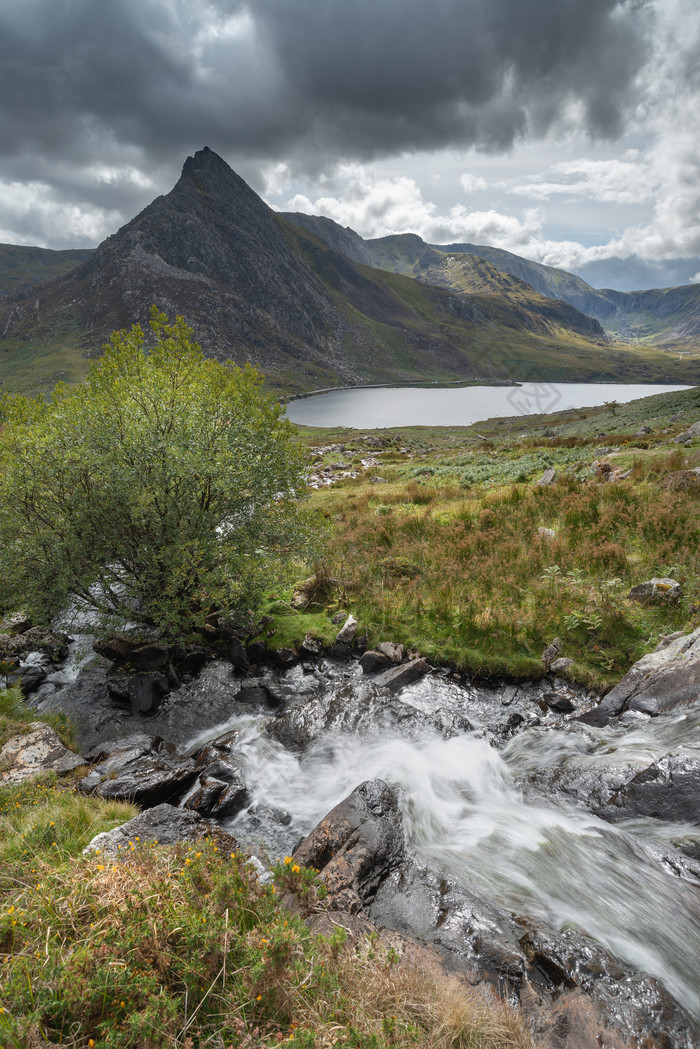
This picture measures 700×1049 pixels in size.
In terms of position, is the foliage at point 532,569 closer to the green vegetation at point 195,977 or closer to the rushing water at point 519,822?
the rushing water at point 519,822

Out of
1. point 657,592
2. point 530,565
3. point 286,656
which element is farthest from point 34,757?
point 657,592

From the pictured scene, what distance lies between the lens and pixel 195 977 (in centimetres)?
402

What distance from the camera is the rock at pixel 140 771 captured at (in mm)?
8602

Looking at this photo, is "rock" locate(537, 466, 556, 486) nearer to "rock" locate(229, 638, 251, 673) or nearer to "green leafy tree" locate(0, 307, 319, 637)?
"green leafy tree" locate(0, 307, 319, 637)

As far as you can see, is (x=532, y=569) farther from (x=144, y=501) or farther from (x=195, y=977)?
(x=195, y=977)

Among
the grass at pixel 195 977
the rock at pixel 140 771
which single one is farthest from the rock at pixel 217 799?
the grass at pixel 195 977

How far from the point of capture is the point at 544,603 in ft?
44.7

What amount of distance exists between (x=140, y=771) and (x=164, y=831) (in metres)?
2.32

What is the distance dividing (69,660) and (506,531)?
1652 cm

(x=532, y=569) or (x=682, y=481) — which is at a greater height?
(x=682, y=481)

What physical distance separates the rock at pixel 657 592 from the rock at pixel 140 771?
12354 mm

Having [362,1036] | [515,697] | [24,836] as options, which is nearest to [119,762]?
[24,836]

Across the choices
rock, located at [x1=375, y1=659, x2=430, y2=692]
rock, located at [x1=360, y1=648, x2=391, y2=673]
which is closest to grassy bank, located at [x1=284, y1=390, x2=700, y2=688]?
rock, located at [x1=375, y1=659, x2=430, y2=692]

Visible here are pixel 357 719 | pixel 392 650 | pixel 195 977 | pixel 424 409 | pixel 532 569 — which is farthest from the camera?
pixel 424 409
